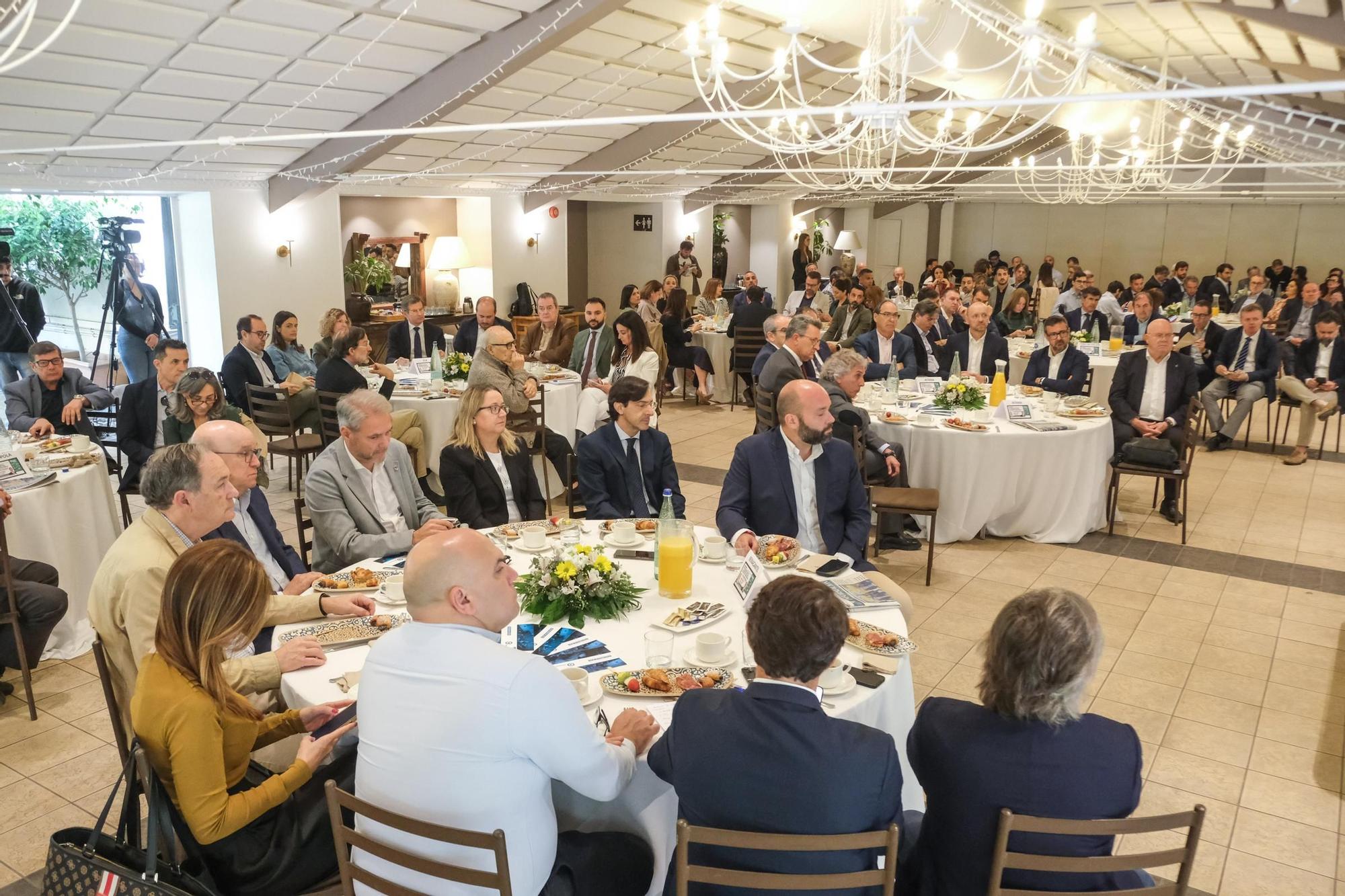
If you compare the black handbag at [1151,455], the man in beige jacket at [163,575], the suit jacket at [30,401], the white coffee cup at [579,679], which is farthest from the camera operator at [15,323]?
the black handbag at [1151,455]

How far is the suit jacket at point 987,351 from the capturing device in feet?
23.3

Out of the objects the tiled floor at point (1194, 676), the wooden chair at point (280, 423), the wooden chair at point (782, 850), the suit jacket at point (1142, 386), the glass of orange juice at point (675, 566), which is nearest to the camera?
the wooden chair at point (782, 850)

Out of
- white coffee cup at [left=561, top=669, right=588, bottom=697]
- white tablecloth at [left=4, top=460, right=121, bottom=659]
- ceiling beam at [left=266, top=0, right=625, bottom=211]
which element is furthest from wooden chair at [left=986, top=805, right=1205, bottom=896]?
ceiling beam at [left=266, top=0, right=625, bottom=211]

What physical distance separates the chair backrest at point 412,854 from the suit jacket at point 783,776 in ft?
1.16

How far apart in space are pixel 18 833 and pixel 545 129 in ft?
28.6

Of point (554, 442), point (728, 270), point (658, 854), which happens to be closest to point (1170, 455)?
point (554, 442)

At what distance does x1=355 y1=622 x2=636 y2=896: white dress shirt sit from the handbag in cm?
37

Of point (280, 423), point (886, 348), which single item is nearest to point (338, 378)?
point (280, 423)

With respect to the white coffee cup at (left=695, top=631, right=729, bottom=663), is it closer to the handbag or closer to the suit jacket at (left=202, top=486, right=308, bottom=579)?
the handbag

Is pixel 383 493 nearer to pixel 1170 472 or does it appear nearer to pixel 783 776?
pixel 783 776

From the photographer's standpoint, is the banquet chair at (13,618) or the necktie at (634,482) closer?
the banquet chair at (13,618)

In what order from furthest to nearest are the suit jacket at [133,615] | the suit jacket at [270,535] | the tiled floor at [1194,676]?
the suit jacket at [270,535] < the tiled floor at [1194,676] < the suit jacket at [133,615]

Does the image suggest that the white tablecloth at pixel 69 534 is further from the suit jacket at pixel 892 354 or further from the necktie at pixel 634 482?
the suit jacket at pixel 892 354

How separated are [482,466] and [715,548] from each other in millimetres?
1198
